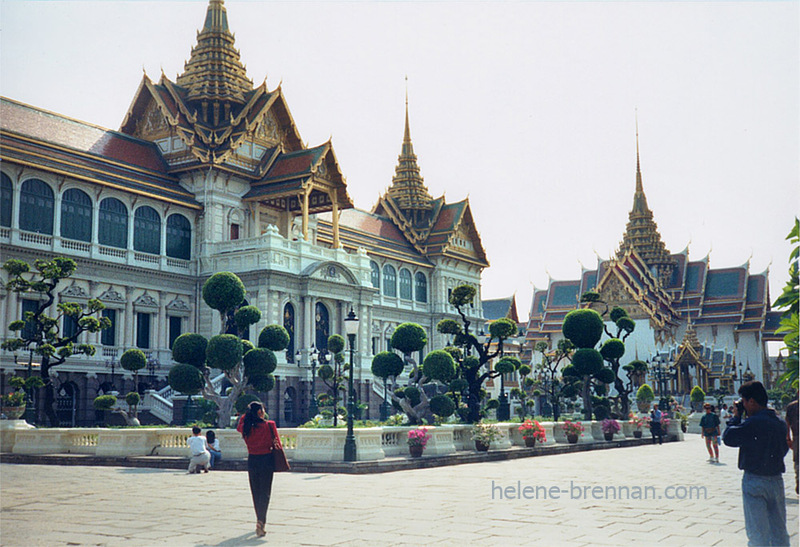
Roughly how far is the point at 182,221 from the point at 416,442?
2350cm

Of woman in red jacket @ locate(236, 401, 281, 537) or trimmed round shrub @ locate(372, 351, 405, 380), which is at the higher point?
trimmed round shrub @ locate(372, 351, 405, 380)

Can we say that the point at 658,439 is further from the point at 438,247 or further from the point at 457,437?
the point at 438,247

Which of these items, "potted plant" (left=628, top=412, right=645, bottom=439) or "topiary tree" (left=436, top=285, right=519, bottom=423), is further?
"potted plant" (left=628, top=412, right=645, bottom=439)

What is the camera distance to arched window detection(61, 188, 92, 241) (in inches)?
1384

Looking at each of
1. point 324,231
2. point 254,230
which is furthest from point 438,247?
point 254,230

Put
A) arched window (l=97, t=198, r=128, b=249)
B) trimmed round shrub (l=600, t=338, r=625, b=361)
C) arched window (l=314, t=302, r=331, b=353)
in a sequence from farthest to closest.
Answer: arched window (l=314, t=302, r=331, b=353)
trimmed round shrub (l=600, t=338, r=625, b=361)
arched window (l=97, t=198, r=128, b=249)

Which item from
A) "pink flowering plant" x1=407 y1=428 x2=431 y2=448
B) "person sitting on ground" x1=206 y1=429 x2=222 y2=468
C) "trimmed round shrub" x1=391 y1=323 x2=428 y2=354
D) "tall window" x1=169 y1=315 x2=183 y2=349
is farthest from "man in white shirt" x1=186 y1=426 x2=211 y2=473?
"tall window" x1=169 y1=315 x2=183 y2=349

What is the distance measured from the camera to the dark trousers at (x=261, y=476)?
398 inches

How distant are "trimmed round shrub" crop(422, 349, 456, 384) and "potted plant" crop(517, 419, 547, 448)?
9.09 feet

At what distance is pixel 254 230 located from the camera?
43469 mm

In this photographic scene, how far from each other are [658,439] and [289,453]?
19.9 meters

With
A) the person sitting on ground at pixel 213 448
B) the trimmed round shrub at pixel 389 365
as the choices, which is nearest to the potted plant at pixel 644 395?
the trimmed round shrub at pixel 389 365

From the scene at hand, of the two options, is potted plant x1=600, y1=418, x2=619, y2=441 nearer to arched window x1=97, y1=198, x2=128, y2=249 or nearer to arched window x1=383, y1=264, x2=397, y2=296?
arched window x1=97, y1=198, x2=128, y2=249

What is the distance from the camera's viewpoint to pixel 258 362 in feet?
82.8
